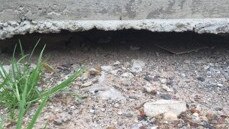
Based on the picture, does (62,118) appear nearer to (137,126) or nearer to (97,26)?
(137,126)

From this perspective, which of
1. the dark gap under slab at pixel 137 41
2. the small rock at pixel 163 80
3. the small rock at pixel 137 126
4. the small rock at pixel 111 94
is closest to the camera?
the small rock at pixel 137 126

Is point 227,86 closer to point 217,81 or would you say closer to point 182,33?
point 217,81

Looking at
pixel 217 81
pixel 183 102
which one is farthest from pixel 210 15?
pixel 183 102

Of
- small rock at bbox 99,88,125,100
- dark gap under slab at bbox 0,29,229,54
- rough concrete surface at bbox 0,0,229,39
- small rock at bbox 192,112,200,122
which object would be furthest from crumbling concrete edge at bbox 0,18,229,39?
small rock at bbox 192,112,200,122

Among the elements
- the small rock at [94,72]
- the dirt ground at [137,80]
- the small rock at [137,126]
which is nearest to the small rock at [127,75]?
the dirt ground at [137,80]

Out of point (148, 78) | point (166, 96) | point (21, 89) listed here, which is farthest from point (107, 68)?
point (21, 89)

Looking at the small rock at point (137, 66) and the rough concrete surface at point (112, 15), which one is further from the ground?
the rough concrete surface at point (112, 15)

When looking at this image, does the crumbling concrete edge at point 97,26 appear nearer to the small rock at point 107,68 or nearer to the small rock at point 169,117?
the small rock at point 107,68
